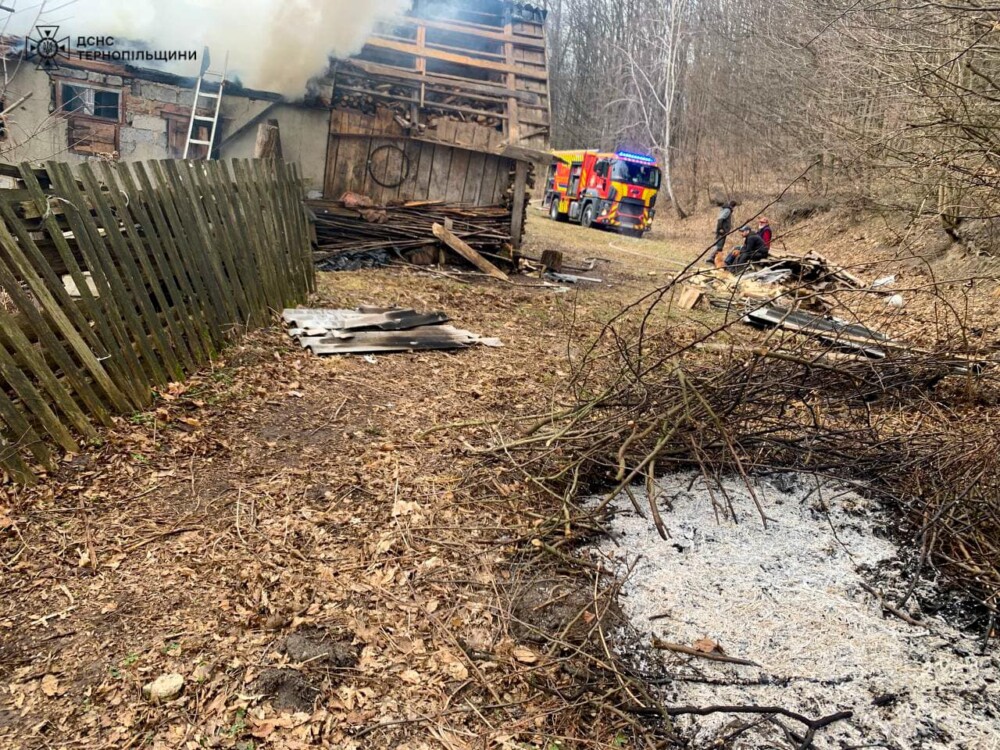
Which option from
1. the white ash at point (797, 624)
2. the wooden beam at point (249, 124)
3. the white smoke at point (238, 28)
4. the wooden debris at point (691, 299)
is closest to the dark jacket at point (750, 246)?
the wooden debris at point (691, 299)

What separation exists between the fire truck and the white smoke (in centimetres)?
1529

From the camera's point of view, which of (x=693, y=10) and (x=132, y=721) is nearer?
(x=132, y=721)

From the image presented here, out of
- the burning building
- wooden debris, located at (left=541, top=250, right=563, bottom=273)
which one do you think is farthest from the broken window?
wooden debris, located at (left=541, top=250, right=563, bottom=273)

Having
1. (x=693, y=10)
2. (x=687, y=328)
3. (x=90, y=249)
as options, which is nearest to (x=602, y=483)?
(x=90, y=249)

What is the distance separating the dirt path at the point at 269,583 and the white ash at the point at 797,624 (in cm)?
59

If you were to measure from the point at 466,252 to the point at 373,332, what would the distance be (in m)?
5.35

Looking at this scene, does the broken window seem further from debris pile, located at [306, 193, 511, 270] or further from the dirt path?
the dirt path

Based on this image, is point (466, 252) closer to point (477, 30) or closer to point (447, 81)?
point (447, 81)

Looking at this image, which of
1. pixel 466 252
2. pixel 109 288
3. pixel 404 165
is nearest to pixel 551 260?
pixel 466 252

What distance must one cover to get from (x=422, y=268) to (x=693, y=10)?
29167 millimetres

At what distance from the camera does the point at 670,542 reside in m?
3.51

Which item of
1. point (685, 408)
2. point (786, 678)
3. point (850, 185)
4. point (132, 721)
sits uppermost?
point (850, 185)

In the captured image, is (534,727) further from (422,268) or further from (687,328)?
(422,268)

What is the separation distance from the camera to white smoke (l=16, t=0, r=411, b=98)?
32.2ft
